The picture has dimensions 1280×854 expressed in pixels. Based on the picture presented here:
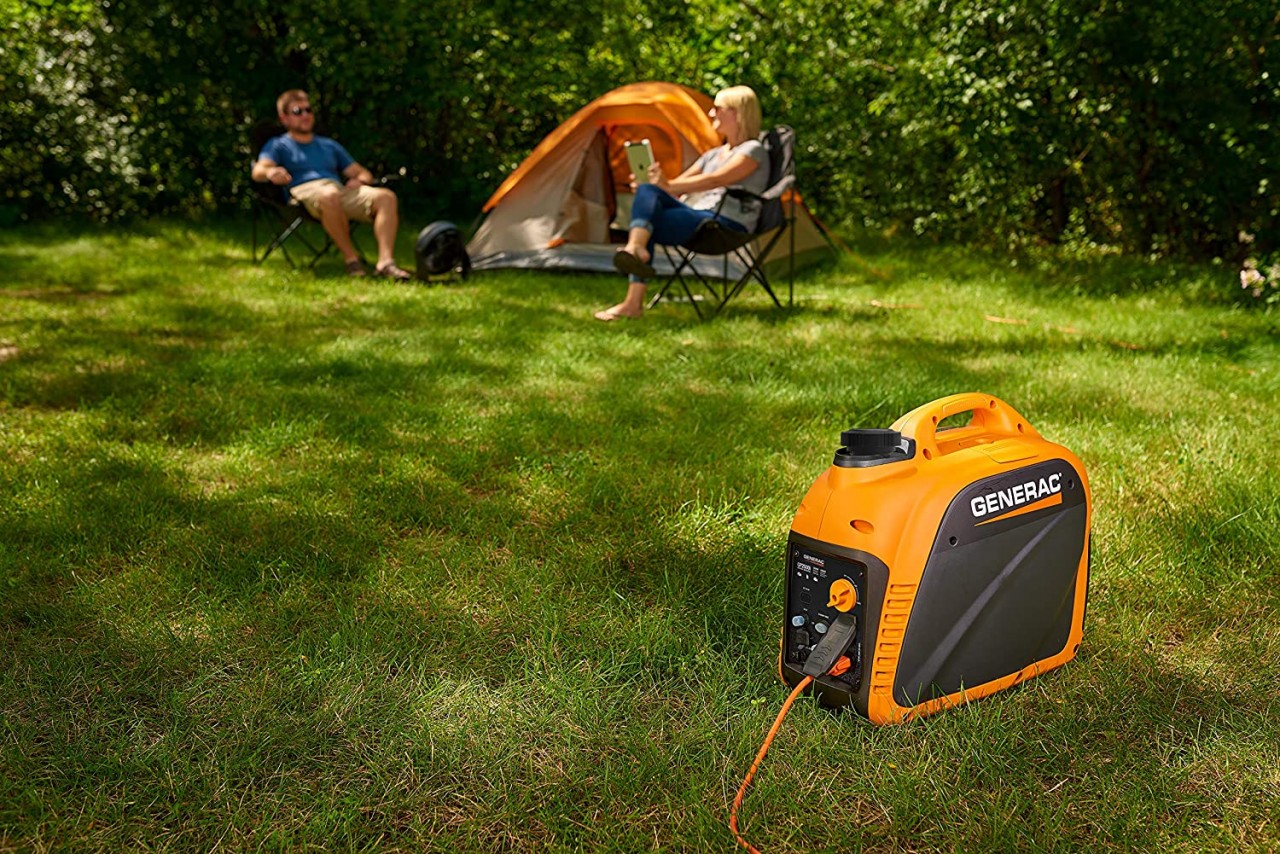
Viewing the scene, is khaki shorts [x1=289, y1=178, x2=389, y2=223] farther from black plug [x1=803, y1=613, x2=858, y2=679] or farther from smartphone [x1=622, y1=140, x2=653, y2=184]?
black plug [x1=803, y1=613, x2=858, y2=679]

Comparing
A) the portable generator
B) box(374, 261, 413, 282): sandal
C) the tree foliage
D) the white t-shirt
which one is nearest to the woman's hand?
the white t-shirt

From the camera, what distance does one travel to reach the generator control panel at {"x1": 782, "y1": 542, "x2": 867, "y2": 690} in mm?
1587

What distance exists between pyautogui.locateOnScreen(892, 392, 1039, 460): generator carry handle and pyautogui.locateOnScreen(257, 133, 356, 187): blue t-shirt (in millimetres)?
5346

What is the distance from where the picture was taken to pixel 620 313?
495cm

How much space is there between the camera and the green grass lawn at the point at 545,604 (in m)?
1.47

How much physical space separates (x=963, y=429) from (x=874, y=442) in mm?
329

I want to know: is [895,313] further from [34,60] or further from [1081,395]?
[34,60]

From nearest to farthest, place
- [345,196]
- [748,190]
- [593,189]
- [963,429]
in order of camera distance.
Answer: [963,429]
[748,190]
[345,196]
[593,189]

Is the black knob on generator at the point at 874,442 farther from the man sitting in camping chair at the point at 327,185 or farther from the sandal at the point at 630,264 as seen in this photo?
the man sitting in camping chair at the point at 327,185

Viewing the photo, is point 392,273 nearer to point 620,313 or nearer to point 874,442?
point 620,313

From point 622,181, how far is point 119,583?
5576mm

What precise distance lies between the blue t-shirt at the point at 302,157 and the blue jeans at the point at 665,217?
2410 mm

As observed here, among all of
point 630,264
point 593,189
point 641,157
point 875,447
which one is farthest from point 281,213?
point 875,447

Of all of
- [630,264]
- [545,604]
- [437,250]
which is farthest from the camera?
[437,250]
